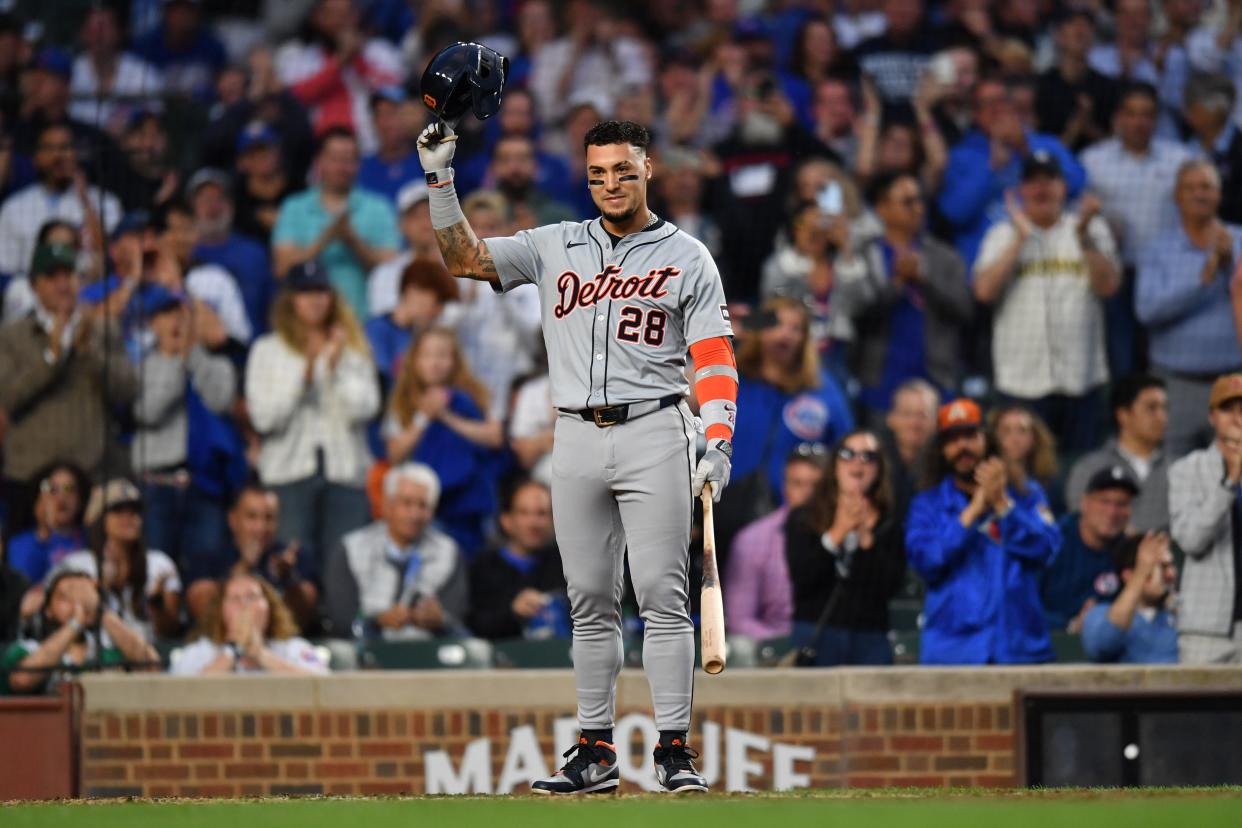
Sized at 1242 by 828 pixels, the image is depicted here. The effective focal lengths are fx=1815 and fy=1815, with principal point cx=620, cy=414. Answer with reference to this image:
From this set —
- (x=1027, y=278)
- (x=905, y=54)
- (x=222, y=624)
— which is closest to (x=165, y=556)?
(x=222, y=624)

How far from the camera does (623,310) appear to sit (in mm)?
4848

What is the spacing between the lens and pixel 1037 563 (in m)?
7.31

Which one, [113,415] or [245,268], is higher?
[245,268]

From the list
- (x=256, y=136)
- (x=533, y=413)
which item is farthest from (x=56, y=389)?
(x=533, y=413)

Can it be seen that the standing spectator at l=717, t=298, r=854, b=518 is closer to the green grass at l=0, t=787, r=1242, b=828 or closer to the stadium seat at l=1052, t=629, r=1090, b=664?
the stadium seat at l=1052, t=629, r=1090, b=664

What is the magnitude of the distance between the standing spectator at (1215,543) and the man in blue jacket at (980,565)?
0.54 meters

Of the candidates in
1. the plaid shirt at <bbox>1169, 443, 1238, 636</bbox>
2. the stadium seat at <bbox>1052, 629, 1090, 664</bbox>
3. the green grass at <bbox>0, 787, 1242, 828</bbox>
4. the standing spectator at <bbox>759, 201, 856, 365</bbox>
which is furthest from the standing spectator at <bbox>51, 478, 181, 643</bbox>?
the plaid shirt at <bbox>1169, 443, 1238, 636</bbox>

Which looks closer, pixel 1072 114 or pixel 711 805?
pixel 711 805

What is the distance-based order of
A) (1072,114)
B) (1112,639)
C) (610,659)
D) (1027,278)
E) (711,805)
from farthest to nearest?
(1072,114), (1027,278), (1112,639), (610,659), (711,805)

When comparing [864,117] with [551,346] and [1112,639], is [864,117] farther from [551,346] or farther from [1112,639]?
[551,346]

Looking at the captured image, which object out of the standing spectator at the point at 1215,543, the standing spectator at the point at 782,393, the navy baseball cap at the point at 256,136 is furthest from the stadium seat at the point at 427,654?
the navy baseball cap at the point at 256,136

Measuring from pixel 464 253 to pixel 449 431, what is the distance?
11.7ft

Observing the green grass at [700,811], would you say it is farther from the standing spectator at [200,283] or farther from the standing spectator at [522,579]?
the standing spectator at [200,283]

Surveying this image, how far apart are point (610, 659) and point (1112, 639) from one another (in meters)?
3.11
